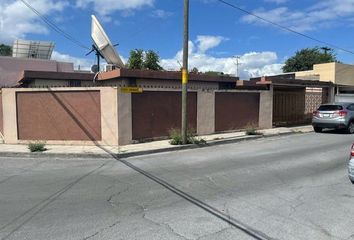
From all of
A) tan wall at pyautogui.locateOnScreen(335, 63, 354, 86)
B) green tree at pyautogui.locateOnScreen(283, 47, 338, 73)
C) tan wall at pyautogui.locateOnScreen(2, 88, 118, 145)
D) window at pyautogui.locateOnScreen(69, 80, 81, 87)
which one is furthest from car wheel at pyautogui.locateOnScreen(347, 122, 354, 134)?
green tree at pyautogui.locateOnScreen(283, 47, 338, 73)

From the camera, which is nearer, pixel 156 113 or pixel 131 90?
pixel 131 90

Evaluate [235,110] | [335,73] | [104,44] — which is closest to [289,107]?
[235,110]

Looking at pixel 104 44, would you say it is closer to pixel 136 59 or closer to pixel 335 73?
pixel 335 73

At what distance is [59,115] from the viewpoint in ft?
49.2

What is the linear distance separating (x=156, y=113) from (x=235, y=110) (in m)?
5.06

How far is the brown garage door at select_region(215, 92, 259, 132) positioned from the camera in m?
18.2

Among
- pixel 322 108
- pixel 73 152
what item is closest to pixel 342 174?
pixel 73 152

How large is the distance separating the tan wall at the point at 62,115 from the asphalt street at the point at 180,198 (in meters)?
2.79

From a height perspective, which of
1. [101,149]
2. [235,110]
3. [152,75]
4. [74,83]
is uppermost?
[152,75]

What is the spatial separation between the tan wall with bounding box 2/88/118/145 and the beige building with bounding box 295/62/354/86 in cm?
2038

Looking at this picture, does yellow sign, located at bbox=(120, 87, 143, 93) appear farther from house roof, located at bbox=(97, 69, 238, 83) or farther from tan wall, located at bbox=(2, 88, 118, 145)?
house roof, located at bbox=(97, 69, 238, 83)

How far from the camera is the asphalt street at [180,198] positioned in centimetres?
530

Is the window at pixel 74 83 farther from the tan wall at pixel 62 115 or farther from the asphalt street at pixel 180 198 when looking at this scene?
the asphalt street at pixel 180 198

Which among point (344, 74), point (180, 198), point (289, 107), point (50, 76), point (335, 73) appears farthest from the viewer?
point (344, 74)
